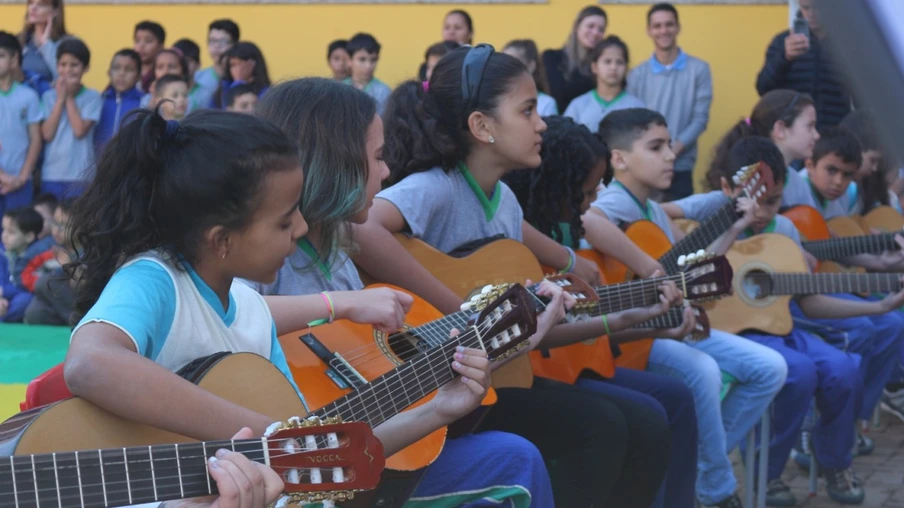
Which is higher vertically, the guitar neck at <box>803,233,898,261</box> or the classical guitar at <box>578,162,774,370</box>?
the classical guitar at <box>578,162,774,370</box>

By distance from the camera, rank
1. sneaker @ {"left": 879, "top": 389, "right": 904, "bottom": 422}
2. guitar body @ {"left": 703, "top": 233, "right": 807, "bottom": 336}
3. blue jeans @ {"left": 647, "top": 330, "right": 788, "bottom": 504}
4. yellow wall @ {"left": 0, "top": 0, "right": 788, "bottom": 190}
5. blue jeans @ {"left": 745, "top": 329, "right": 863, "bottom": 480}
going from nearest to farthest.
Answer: blue jeans @ {"left": 647, "top": 330, "right": 788, "bottom": 504}
blue jeans @ {"left": 745, "top": 329, "right": 863, "bottom": 480}
guitar body @ {"left": 703, "top": 233, "right": 807, "bottom": 336}
sneaker @ {"left": 879, "top": 389, "right": 904, "bottom": 422}
yellow wall @ {"left": 0, "top": 0, "right": 788, "bottom": 190}

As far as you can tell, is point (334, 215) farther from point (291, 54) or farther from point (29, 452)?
point (291, 54)

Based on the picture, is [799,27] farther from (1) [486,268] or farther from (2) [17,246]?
(2) [17,246]

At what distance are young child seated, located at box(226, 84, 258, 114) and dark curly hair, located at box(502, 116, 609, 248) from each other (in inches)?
134

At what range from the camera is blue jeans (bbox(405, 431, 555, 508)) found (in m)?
2.91

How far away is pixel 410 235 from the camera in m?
3.54

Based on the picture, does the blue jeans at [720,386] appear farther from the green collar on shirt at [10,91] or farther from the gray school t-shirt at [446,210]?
the green collar on shirt at [10,91]

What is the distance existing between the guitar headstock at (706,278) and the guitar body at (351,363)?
4.92ft

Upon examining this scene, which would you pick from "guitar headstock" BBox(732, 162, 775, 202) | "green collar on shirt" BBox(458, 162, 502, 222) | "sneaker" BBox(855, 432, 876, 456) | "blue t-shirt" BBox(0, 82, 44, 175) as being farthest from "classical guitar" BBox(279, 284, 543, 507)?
"blue t-shirt" BBox(0, 82, 44, 175)

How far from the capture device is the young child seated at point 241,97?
743cm

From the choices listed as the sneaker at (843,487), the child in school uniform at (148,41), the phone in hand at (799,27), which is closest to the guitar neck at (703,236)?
the sneaker at (843,487)

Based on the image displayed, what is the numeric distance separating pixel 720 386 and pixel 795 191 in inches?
80.4

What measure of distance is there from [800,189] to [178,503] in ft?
16.2

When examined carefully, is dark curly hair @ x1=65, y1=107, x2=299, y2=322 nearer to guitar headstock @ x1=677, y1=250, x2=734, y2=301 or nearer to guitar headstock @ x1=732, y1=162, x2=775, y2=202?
guitar headstock @ x1=677, y1=250, x2=734, y2=301
